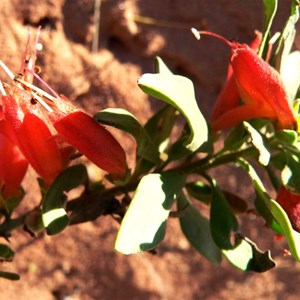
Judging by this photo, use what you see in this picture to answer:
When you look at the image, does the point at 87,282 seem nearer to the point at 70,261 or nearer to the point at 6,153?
the point at 70,261

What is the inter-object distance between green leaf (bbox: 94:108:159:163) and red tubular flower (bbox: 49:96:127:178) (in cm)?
3

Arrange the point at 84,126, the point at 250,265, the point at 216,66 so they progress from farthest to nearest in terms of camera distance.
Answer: the point at 216,66
the point at 250,265
the point at 84,126

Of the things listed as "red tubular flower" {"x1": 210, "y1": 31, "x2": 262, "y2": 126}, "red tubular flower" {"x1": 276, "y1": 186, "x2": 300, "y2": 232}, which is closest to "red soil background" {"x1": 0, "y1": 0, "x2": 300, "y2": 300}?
"red tubular flower" {"x1": 210, "y1": 31, "x2": 262, "y2": 126}

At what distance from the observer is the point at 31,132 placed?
1082 mm

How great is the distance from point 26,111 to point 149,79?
0.27 meters

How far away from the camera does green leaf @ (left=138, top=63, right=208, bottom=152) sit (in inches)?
37.4

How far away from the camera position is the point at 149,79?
943mm

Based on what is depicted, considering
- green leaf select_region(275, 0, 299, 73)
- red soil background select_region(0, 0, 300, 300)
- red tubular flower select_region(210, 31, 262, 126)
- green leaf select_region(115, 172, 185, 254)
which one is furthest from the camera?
red soil background select_region(0, 0, 300, 300)

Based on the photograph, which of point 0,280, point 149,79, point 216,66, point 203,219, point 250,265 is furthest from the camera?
point 216,66

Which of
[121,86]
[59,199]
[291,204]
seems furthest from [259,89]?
[121,86]

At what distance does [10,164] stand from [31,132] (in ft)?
0.46

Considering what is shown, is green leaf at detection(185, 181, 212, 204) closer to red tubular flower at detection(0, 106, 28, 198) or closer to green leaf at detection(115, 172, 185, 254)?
green leaf at detection(115, 172, 185, 254)

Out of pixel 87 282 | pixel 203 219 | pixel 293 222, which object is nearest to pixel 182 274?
pixel 87 282

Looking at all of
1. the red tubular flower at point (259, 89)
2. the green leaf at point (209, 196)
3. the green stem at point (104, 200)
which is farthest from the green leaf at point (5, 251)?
the red tubular flower at point (259, 89)
